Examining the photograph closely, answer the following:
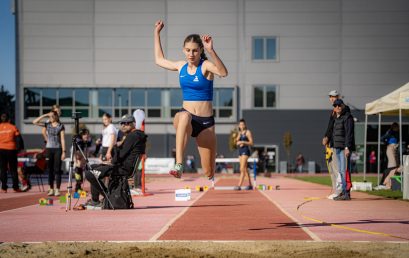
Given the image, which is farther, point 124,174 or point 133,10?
point 133,10

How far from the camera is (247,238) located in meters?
8.36

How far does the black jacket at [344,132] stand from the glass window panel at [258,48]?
36785 mm

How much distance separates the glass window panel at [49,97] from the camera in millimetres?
53256

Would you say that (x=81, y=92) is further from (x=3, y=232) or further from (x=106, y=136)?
(x=3, y=232)

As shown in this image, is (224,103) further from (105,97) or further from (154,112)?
(105,97)

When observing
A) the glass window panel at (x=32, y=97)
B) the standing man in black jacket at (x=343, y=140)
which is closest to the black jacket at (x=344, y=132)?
the standing man in black jacket at (x=343, y=140)

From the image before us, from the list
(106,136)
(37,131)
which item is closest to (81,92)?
(37,131)

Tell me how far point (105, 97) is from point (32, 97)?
5.79 metres

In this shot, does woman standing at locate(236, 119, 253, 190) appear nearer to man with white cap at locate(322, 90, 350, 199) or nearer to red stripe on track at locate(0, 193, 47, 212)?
man with white cap at locate(322, 90, 350, 199)

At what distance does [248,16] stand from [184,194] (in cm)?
3769

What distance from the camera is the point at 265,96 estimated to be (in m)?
52.6

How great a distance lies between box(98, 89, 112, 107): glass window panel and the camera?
53.3 m

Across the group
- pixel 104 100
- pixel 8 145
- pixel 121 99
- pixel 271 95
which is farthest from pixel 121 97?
pixel 8 145

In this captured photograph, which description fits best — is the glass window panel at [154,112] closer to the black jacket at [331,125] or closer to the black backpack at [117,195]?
the black jacket at [331,125]
